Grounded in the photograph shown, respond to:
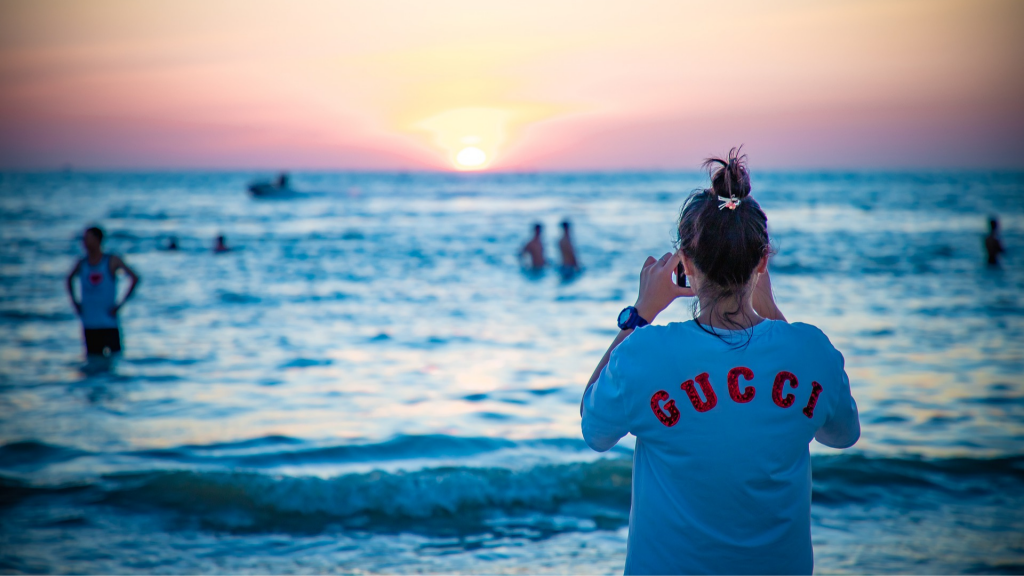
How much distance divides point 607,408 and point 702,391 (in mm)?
214

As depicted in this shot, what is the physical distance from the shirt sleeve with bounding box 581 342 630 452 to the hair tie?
1.31ft

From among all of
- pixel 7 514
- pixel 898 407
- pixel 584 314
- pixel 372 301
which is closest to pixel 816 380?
pixel 7 514

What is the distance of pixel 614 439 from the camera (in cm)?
165

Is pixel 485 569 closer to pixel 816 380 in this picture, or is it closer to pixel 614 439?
pixel 614 439

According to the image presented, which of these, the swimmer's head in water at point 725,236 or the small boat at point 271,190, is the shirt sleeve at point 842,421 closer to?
the swimmer's head in water at point 725,236

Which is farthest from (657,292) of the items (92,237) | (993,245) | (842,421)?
(993,245)

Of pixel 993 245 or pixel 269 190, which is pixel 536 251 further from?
pixel 269 190

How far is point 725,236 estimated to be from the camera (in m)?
1.54

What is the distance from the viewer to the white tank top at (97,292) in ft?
25.8

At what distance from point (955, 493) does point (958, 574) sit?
4.38 feet

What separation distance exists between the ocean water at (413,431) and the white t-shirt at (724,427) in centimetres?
36

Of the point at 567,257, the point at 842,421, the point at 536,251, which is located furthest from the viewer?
the point at 536,251

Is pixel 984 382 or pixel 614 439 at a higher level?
pixel 614 439

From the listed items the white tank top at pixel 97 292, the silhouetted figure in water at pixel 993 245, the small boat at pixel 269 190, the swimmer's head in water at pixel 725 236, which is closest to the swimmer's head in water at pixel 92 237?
the white tank top at pixel 97 292
